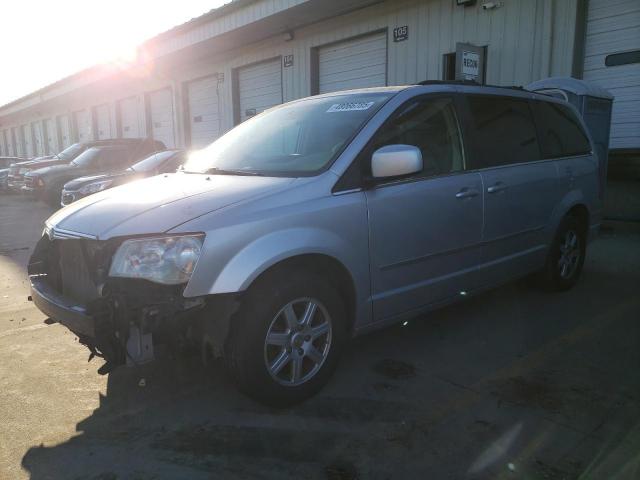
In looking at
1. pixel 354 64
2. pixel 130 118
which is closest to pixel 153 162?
pixel 354 64

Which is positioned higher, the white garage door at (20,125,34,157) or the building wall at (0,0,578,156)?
the building wall at (0,0,578,156)

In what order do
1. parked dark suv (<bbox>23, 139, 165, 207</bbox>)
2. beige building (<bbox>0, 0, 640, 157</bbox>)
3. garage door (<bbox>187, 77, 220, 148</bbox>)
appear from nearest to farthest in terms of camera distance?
beige building (<bbox>0, 0, 640, 157</bbox>) < parked dark suv (<bbox>23, 139, 165, 207</bbox>) < garage door (<bbox>187, 77, 220, 148</bbox>)

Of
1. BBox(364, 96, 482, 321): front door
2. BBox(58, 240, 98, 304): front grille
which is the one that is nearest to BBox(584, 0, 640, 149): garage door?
BBox(364, 96, 482, 321): front door

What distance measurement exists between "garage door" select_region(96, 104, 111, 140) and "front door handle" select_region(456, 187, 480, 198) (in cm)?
2485

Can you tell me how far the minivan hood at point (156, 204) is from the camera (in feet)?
8.60

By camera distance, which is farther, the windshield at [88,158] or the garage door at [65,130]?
the garage door at [65,130]

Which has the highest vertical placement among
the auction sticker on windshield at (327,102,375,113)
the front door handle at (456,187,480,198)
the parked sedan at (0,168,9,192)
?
the auction sticker on windshield at (327,102,375,113)

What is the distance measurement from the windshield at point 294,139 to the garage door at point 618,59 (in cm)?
633

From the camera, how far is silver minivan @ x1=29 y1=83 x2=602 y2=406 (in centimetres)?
253

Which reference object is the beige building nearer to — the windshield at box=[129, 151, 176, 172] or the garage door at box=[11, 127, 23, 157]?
the windshield at box=[129, 151, 176, 172]

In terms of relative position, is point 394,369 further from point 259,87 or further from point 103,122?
point 103,122

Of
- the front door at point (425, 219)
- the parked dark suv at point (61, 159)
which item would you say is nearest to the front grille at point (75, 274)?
the front door at point (425, 219)

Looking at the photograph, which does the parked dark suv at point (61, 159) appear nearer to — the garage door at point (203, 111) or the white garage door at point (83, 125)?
the garage door at point (203, 111)

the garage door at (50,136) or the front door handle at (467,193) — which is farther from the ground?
the garage door at (50,136)
